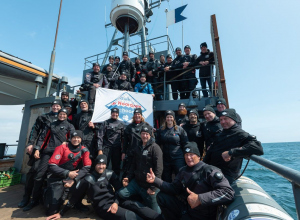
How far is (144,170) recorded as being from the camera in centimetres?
339

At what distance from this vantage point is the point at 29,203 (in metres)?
4.06

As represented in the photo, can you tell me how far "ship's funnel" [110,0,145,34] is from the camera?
12.9 m

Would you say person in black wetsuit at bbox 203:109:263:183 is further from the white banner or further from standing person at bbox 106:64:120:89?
standing person at bbox 106:64:120:89

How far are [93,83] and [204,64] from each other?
411cm

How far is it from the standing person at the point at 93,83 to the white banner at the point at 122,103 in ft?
0.91

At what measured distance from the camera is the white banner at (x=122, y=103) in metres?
5.55

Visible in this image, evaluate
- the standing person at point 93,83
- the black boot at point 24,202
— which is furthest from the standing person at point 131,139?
the black boot at point 24,202

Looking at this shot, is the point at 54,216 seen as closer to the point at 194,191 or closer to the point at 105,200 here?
the point at 105,200

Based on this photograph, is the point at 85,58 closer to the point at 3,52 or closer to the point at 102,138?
the point at 3,52

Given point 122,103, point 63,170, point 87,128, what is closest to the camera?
point 63,170

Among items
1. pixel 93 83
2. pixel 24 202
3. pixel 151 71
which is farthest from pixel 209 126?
pixel 24 202

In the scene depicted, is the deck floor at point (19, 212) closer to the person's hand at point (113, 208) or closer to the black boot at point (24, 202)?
the black boot at point (24, 202)

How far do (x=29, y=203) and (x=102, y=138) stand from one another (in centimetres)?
234

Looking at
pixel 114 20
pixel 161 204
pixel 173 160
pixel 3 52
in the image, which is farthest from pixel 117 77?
pixel 114 20
